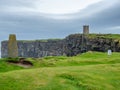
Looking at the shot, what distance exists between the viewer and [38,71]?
3450cm

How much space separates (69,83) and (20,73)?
497 cm

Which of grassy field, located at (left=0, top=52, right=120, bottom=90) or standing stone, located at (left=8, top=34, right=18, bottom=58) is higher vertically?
standing stone, located at (left=8, top=34, right=18, bottom=58)

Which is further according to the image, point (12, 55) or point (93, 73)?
point (12, 55)

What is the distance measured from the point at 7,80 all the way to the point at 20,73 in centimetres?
223

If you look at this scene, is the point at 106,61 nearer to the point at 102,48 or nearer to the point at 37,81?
the point at 37,81

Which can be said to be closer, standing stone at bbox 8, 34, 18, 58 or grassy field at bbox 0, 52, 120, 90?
grassy field at bbox 0, 52, 120, 90

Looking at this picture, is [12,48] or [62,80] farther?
[12,48]

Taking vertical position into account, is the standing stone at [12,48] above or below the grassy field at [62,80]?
above

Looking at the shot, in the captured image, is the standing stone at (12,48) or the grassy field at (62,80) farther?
the standing stone at (12,48)

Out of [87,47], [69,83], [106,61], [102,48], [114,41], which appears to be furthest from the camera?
[87,47]

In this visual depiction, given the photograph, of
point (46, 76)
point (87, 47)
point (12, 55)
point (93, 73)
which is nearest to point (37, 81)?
point (46, 76)

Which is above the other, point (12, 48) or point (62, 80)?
point (12, 48)

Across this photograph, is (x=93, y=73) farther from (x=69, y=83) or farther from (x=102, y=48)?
(x=102, y=48)

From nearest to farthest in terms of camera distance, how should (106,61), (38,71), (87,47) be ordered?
(38,71)
(106,61)
(87,47)
